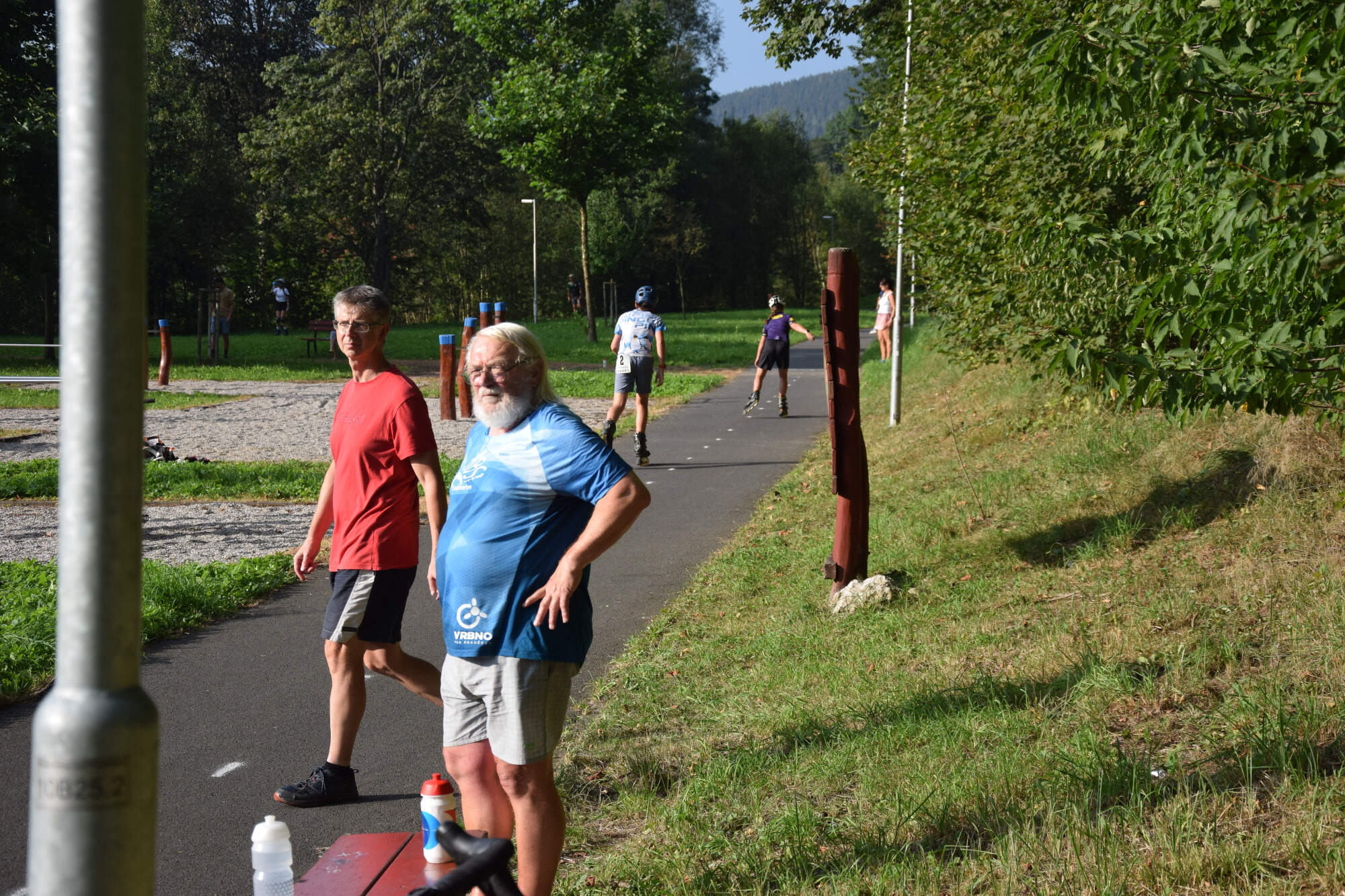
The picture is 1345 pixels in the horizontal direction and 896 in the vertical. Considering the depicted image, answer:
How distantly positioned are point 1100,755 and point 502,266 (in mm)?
57932

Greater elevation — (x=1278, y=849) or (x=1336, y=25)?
(x=1336, y=25)

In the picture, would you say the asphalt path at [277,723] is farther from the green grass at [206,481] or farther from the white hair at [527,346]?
the green grass at [206,481]

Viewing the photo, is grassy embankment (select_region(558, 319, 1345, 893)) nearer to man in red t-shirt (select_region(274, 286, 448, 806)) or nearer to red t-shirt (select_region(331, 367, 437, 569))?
man in red t-shirt (select_region(274, 286, 448, 806))

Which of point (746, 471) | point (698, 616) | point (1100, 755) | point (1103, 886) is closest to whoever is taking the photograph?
point (1103, 886)

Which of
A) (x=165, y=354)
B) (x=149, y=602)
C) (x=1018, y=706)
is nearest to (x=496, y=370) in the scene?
(x=1018, y=706)

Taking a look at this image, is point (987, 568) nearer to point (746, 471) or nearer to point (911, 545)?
point (911, 545)

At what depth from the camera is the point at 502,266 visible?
60156 millimetres

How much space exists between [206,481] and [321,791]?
821 cm

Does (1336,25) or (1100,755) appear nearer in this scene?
(1336,25)

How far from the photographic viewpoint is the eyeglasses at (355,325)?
473 centimetres

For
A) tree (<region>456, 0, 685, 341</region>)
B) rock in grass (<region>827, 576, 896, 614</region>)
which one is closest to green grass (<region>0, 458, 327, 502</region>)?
rock in grass (<region>827, 576, 896, 614</region>)

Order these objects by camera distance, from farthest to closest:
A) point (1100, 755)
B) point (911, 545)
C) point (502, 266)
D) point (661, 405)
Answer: point (502, 266) < point (661, 405) < point (911, 545) < point (1100, 755)

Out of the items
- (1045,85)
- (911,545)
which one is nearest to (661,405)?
(911,545)

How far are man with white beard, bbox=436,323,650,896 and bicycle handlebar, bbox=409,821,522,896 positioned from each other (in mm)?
1122
